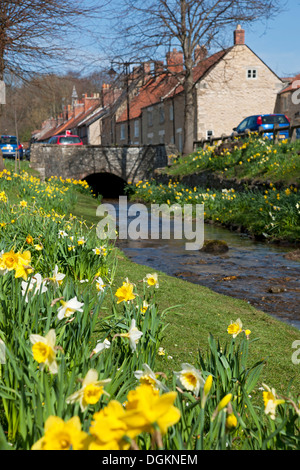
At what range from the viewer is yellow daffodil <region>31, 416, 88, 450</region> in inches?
50.3

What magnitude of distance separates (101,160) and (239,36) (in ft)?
51.6

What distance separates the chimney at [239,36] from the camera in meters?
36.9

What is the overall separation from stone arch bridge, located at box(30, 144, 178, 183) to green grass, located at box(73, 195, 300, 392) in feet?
Result: 78.1

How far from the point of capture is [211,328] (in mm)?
4559

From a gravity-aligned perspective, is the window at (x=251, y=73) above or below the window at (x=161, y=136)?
above

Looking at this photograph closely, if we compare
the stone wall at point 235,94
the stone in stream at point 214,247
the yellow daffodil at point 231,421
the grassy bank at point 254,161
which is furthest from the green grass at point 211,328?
the stone wall at point 235,94

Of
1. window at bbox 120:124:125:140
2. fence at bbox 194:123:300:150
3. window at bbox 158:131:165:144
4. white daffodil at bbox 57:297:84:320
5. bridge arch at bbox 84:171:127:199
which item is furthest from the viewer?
window at bbox 120:124:125:140

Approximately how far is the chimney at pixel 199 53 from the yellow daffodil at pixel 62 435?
24240 millimetres

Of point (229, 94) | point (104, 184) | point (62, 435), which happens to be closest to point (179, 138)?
point (229, 94)

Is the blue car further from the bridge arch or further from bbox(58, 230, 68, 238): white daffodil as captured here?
bbox(58, 230, 68, 238): white daffodil

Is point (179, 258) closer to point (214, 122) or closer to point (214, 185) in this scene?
point (214, 185)

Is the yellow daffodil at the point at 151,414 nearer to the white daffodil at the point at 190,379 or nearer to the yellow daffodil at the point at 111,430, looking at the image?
the yellow daffodil at the point at 111,430

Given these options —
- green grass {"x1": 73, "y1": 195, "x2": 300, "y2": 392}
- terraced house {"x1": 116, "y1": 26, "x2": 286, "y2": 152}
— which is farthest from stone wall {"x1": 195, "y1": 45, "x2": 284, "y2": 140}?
green grass {"x1": 73, "y1": 195, "x2": 300, "y2": 392}

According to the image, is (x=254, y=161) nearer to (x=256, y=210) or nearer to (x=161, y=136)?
(x=256, y=210)
